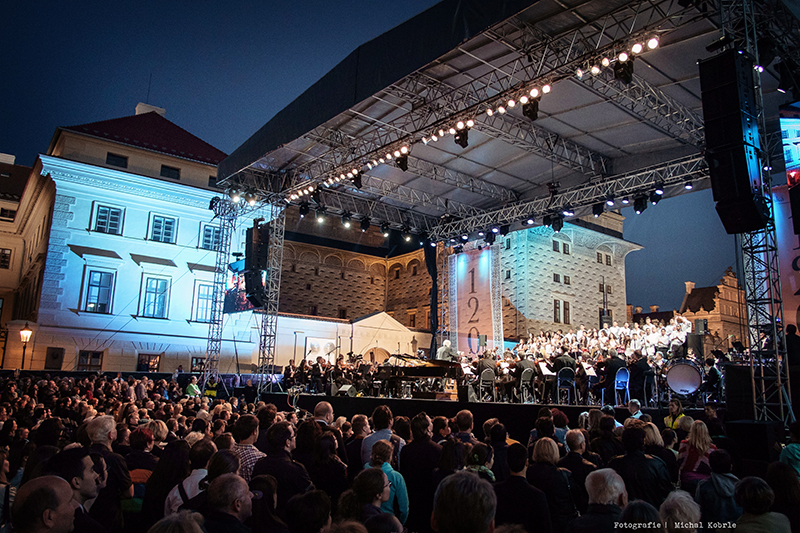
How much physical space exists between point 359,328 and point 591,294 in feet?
52.4

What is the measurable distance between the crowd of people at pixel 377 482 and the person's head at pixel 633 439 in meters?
0.01

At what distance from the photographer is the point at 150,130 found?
3086 centimetres

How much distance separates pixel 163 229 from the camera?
2838 cm

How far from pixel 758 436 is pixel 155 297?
25930 millimetres

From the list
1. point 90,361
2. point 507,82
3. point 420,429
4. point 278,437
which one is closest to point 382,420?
point 420,429

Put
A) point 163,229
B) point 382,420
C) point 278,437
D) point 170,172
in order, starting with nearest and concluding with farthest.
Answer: point 278,437
point 382,420
point 163,229
point 170,172

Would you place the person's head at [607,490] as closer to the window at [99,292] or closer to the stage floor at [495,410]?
the stage floor at [495,410]

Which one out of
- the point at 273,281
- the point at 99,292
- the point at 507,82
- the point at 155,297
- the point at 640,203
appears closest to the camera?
the point at 507,82

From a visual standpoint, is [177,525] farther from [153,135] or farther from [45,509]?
[153,135]

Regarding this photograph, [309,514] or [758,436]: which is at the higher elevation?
[309,514]

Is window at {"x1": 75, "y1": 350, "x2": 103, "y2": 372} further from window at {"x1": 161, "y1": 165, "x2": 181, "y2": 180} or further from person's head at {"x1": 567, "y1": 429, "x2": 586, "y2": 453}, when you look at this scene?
person's head at {"x1": 567, "y1": 429, "x2": 586, "y2": 453}

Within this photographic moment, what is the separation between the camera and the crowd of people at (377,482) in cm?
276

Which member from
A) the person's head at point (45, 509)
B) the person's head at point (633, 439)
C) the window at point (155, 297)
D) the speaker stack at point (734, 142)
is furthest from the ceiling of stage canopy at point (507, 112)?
the person's head at point (45, 509)

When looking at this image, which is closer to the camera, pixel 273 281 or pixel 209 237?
pixel 273 281
